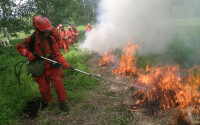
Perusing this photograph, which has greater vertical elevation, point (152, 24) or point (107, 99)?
point (152, 24)

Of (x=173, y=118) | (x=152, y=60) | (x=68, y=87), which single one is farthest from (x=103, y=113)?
(x=152, y=60)

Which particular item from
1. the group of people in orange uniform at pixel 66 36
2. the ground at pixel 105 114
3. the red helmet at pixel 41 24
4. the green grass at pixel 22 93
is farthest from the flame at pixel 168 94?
the group of people in orange uniform at pixel 66 36

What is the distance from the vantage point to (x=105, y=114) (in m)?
3.30

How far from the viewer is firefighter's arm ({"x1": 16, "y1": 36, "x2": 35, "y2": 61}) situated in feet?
10.4

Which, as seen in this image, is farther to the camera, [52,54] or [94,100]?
[94,100]

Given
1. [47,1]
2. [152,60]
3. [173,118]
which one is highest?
[47,1]

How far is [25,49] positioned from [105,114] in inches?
93.2

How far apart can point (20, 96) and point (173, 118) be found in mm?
3869

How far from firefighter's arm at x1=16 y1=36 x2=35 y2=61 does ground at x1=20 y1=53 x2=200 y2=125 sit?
1355 mm

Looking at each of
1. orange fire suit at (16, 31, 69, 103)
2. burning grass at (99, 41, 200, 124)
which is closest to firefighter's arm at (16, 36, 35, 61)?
orange fire suit at (16, 31, 69, 103)

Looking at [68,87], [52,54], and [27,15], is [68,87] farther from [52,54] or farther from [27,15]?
[27,15]

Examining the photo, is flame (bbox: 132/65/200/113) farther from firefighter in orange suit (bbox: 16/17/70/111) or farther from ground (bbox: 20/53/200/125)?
firefighter in orange suit (bbox: 16/17/70/111)

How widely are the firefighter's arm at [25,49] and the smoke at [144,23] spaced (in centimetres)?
561

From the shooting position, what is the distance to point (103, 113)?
3.35 metres
